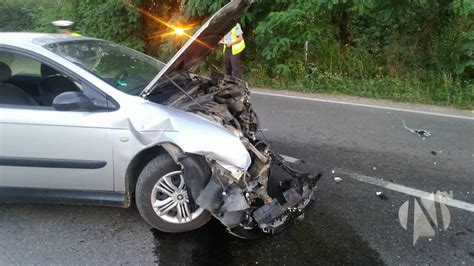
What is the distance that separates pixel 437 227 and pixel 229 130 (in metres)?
1.93

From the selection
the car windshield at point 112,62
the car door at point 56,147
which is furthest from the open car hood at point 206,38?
the car door at point 56,147

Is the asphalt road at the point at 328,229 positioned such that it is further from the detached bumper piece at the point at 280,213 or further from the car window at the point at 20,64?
the car window at the point at 20,64

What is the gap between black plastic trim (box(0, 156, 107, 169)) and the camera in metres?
3.11

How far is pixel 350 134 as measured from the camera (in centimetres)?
566

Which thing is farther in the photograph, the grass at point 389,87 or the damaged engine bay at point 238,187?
the grass at point 389,87

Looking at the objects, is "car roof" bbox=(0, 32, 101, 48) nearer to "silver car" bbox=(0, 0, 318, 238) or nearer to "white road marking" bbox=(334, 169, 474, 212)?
"silver car" bbox=(0, 0, 318, 238)

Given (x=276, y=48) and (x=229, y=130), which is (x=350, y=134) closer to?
(x=229, y=130)

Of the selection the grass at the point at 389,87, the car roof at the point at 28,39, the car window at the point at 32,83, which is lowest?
the grass at the point at 389,87

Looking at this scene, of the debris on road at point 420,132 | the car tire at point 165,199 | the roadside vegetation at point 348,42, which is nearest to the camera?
the car tire at point 165,199

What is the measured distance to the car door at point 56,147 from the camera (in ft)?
10.0

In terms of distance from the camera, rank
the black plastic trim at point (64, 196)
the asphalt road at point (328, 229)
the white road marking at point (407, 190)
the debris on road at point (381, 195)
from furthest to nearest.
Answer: the debris on road at point (381, 195) < the white road marking at point (407, 190) < the black plastic trim at point (64, 196) < the asphalt road at point (328, 229)

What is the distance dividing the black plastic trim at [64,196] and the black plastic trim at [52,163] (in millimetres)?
229

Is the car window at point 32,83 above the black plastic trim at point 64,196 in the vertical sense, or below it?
above

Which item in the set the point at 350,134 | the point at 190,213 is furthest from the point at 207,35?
the point at 350,134
